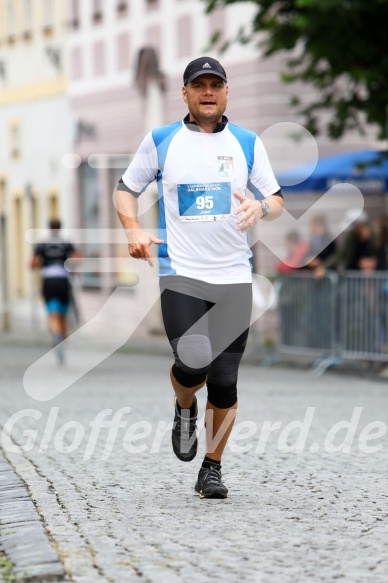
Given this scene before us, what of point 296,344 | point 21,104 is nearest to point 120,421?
point 296,344

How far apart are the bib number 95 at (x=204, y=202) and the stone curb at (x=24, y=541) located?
4.81 ft

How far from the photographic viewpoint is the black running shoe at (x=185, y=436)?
7629mm

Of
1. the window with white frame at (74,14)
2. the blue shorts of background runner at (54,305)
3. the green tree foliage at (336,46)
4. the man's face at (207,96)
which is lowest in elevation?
the blue shorts of background runner at (54,305)

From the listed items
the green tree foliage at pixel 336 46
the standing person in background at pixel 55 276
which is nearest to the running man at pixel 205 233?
the green tree foliage at pixel 336 46

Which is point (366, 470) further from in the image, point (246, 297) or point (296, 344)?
point (296, 344)

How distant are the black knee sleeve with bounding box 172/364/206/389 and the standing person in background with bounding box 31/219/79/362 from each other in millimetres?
12217

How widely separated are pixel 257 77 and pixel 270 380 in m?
9.75

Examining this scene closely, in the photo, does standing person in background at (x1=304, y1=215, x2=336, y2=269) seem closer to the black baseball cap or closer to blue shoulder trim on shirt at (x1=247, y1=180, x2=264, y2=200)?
blue shoulder trim on shirt at (x1=247, y1=180, x2=264, y2=200)

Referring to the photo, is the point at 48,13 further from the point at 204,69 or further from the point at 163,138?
the point at 204,69

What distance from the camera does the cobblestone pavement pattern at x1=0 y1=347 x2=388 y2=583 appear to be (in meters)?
5.78

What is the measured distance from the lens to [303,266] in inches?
818

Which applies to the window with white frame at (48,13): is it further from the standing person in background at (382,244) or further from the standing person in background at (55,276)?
the standing person in background at (382,244)

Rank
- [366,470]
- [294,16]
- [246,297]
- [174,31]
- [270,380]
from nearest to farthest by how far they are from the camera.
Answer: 1. [246,297]
2. [366,470]
3. [270,380]
4. [294,16]
5. [174,31]

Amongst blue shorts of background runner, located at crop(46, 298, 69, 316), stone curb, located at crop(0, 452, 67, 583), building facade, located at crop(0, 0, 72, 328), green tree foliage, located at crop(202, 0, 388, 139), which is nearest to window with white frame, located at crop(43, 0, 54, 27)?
building facade, located at crop(0, 0, 72, 328)
